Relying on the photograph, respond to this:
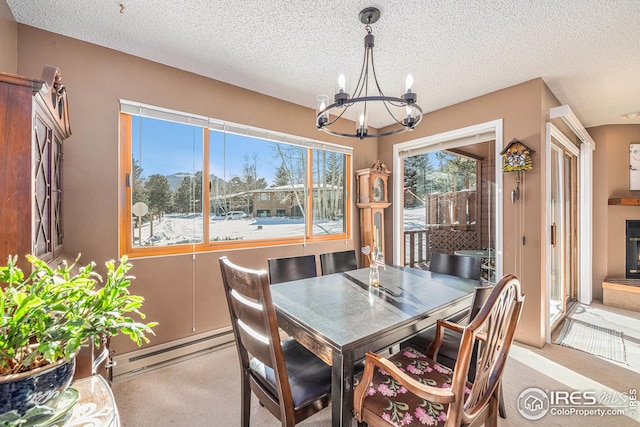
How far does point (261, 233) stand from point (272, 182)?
1.94 feet

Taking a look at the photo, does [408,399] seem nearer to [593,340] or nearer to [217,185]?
[217,185]

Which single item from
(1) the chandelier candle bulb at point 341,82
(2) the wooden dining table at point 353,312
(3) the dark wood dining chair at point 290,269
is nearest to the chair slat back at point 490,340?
(2) the wooden dining table at point 353,312

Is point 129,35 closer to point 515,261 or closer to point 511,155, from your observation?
point 511,155

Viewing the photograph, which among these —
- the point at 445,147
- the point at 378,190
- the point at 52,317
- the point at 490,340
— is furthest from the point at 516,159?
the point at 52,317

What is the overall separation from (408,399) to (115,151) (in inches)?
101

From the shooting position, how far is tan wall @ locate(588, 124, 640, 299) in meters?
3.82

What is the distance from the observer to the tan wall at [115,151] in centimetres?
196

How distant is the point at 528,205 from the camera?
259 cm

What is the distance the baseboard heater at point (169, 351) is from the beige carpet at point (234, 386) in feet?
Result: 0.21

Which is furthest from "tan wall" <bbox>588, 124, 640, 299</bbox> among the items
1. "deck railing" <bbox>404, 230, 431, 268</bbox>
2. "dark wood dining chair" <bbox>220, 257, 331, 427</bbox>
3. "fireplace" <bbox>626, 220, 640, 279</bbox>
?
"dark wood dining chair" <bbox>220, 257, 331, 427</bbox>

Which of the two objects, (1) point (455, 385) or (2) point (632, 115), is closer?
(1) point (455, 385)

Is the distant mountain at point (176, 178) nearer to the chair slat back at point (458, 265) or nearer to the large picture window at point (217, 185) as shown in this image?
the large picture window at point (217, 185)

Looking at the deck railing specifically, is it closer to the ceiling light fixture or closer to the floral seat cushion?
the floral seat cushion

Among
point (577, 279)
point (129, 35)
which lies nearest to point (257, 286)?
point (129, 35)
